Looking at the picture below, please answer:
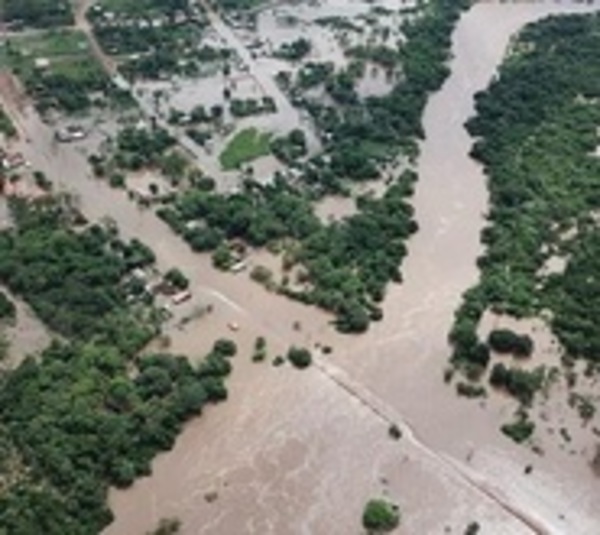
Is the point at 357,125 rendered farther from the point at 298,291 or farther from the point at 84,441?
the point at 84,441

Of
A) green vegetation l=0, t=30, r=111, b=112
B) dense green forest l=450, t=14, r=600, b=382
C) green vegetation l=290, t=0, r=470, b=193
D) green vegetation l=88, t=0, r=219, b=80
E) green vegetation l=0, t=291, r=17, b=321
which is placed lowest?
dense green forest l=450, t=14, r=600, b=382

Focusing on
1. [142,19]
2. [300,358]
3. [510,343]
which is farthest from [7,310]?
[142,19]

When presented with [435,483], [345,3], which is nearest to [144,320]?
[435,483]

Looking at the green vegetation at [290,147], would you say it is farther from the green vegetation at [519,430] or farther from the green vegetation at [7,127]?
the green vegetation at [519,430]

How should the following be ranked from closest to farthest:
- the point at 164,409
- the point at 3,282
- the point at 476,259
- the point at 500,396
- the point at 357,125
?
the point at 164,409 < the point at 500,396 < the point at 3,282 < the point at 476,259 < the point at 357,125

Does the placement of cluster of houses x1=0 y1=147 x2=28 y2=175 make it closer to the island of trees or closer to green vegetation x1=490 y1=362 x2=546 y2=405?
the island of trees

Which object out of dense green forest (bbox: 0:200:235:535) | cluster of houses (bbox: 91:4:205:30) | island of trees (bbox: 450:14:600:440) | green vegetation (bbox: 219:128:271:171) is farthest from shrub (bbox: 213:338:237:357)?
cluster of houses (bbox: 91:4:205:30)
